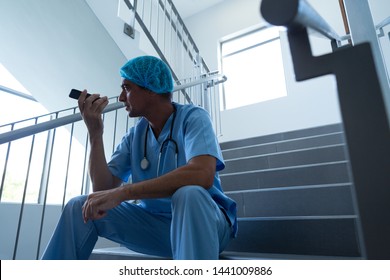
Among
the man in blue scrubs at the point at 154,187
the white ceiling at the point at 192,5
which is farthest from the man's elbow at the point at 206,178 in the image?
the white ceiling at the point at 192,5

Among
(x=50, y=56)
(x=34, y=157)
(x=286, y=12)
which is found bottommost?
(x=286, y=12)

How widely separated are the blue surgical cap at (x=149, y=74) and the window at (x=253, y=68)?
8.56 ft

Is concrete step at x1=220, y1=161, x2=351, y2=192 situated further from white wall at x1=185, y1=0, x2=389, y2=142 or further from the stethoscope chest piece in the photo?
white wall at x1=185, y1=0, x2=389, y2=142

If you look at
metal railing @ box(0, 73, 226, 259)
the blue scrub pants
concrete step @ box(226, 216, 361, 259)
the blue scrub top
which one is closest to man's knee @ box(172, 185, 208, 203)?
the blue scrub pants

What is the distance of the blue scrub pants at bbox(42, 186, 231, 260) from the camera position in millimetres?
712

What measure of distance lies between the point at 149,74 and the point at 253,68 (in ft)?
10.0

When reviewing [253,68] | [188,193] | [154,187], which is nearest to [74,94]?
A: [154,187]

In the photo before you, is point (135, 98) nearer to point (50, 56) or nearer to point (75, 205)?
point (75, 205)

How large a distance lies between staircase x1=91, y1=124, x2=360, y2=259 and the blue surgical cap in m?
0.68

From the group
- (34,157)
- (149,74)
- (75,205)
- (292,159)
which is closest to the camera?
(75,205)

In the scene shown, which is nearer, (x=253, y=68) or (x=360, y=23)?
(x=360, y=23)

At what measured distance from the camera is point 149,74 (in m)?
1.17
